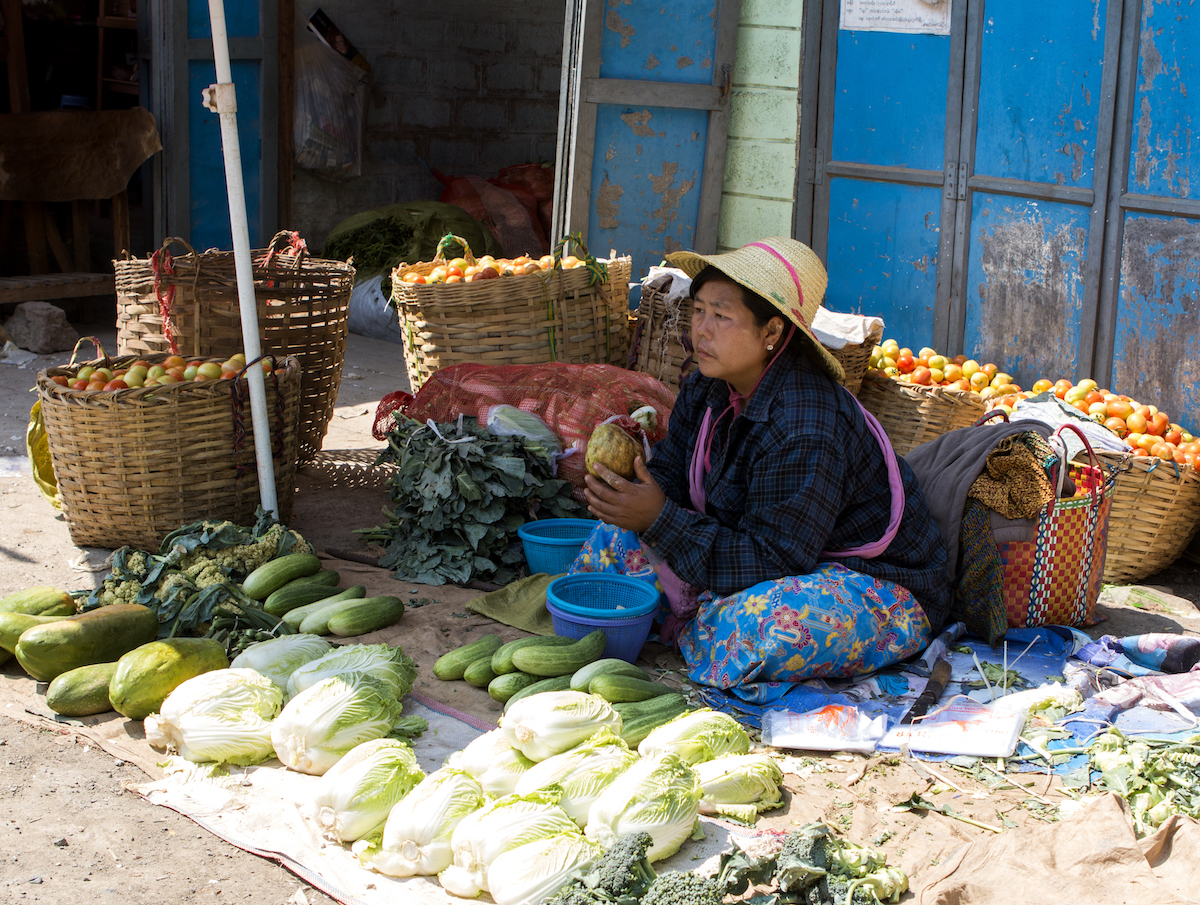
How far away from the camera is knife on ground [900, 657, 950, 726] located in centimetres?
331

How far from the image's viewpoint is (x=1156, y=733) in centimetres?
324

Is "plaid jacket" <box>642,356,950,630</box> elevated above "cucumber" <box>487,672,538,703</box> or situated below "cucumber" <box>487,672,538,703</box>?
above

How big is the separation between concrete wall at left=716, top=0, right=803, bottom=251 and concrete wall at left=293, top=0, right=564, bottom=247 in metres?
4.73

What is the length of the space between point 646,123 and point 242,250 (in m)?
3.23

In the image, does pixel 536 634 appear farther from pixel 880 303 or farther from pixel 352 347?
pixel 352 347

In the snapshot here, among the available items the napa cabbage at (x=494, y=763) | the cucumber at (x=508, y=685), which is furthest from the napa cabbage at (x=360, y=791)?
the cucumber at (x=508, y=685)

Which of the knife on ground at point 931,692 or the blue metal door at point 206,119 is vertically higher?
the blue metal door at point 206,119

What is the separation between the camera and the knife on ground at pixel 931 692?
3312 mm

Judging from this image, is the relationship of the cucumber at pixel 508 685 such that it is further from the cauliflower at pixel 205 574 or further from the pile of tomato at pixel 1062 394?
the pile of tomato at pixel 1062 394

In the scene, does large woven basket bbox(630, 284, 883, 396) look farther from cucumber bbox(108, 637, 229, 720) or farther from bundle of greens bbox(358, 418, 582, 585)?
cucumber bbox(108, 637, 229, 720)

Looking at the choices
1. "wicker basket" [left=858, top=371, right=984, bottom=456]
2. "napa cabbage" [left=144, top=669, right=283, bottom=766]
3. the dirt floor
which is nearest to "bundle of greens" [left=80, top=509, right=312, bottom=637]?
the dirt floor

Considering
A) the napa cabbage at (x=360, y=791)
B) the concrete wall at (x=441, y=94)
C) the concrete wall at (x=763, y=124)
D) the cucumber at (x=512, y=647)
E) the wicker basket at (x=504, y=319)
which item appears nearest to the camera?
the napa cabbage at (x=360, y=791)

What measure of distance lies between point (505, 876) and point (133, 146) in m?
7.65

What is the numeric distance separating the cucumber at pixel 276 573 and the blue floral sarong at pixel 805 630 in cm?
146
